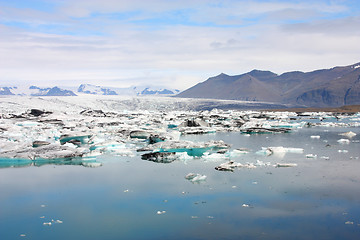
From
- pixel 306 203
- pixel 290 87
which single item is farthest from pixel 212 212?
pixel 290 87

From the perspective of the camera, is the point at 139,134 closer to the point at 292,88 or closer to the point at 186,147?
the point at 186,147

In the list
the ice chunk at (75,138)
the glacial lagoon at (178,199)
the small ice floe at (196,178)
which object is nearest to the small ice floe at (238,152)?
the glacial lagoon at (178,199)

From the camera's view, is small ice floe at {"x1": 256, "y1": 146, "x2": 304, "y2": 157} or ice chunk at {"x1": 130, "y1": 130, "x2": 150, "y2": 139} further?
ice chunk at {"x1": 130, "y1": 130, "x2": 150, "y2": 139}

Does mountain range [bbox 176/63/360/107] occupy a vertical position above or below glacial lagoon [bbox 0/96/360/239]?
above

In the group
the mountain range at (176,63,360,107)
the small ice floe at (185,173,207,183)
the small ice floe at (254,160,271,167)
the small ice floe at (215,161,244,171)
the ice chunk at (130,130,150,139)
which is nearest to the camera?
the small ice floe at (185,173,207,183)

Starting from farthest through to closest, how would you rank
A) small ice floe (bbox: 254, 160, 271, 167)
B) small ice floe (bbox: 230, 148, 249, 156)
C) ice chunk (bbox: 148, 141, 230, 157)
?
ice chunk (bbox: 148, 141, 230, 157) → small ice floe (bbox: 230, 148, 249, 156) → small ice floe (bbox: 254, 160, 271, 167)

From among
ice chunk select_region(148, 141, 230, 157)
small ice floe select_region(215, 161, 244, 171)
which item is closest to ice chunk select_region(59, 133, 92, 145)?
ice chunk select_region(148, 141, 230, 157)

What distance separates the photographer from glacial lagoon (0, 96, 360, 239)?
15.3 ft

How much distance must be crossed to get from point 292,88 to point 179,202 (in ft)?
503

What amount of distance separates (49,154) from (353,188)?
25.5 feet

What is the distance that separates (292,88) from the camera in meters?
150

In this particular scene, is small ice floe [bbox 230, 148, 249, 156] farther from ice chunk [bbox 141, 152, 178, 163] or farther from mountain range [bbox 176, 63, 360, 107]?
mountain range [bbox 176, 63, 360, 107]

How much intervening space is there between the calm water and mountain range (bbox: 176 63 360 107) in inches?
4287

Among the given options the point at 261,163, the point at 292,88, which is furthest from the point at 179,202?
the point at 292,88
